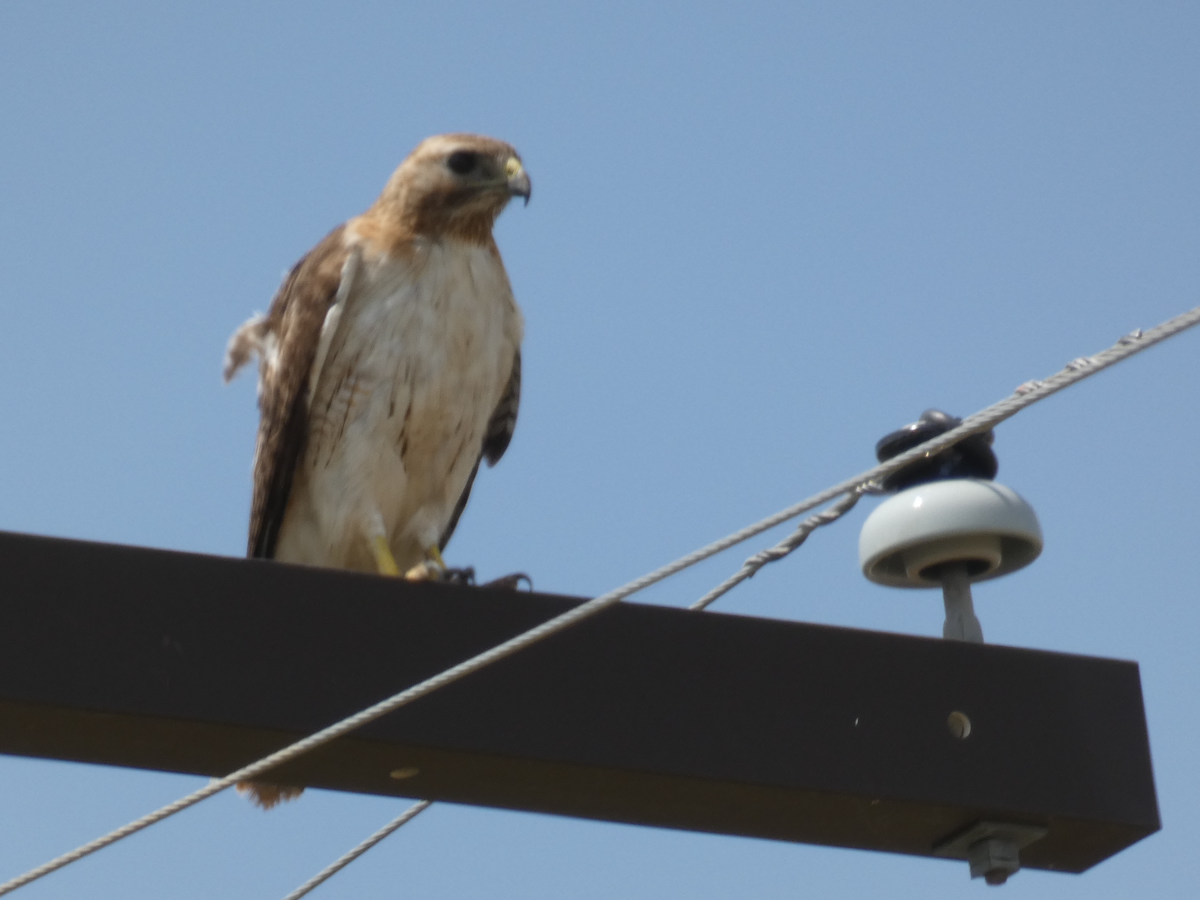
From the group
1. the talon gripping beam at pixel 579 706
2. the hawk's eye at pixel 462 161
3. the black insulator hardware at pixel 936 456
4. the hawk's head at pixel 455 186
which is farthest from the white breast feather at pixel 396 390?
the talon gripping beam at pixel 579 706

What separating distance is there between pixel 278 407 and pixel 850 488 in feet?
9.12

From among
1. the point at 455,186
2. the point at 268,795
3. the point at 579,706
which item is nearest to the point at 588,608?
the point at 579,706

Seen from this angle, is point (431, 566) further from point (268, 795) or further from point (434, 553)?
point (268, 795)

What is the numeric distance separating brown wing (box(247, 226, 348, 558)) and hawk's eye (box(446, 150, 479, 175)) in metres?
0.44

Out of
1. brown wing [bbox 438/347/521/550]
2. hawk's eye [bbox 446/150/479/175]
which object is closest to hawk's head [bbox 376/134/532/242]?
hawk's eye [bbox 446/150/479/175]

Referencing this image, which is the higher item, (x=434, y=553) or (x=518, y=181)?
(x=518, y=181)

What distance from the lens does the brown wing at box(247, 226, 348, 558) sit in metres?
4.55

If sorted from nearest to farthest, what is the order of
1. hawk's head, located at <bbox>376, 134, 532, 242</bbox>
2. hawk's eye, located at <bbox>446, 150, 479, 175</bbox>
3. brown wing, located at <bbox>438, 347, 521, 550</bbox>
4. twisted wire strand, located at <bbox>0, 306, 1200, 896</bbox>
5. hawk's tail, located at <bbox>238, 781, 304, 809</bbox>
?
twisted wire strand, located at <bbox>0, 306, 1200, 896</bbox> < hawk's tail, located at <bbox>238, 781, 304, 809</bbox> < hawk's head, located at <bbox>376, 134, 532, 242</bbox> < hawk's eye, located at <bbox>446, 150, 479, 175</bbox> < brown wing, located at <bbox>438, 347, 521, 550</bbox>

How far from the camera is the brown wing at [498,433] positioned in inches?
205

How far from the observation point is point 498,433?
529 centimetres

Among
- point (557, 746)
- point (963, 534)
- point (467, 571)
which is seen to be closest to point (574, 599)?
point (557, 746)

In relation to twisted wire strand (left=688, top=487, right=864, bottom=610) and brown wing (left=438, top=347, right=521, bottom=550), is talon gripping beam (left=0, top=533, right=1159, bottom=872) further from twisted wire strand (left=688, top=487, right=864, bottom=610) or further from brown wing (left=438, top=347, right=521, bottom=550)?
brown wing (left=438, top=347, right=521, bottom=550)

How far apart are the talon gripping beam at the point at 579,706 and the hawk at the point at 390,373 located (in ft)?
6.81

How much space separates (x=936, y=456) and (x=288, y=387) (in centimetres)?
240
